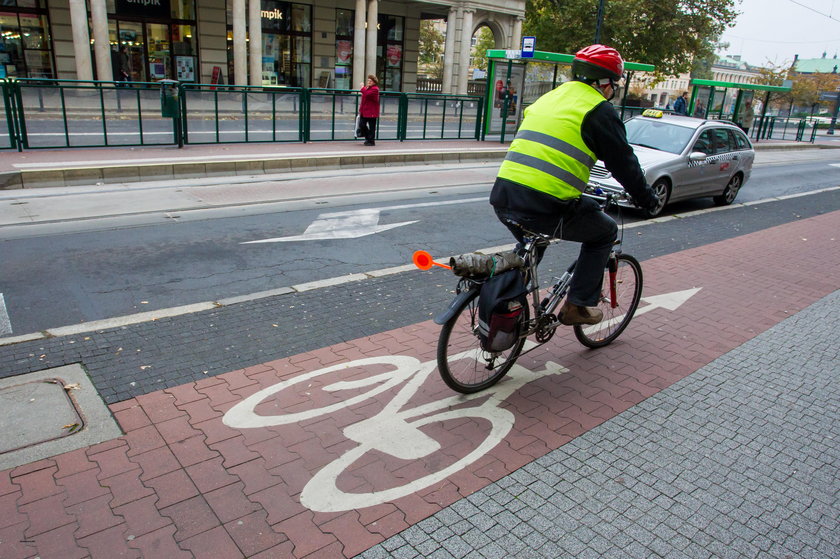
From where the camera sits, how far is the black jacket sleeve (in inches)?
151

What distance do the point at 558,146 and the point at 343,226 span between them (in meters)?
5.07

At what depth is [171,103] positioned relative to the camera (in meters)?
13.7

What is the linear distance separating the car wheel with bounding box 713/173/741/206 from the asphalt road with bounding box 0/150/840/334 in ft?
8.53

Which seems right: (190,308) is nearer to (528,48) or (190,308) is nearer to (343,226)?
(343,226)

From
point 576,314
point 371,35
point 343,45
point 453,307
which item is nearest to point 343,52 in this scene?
point 343,45

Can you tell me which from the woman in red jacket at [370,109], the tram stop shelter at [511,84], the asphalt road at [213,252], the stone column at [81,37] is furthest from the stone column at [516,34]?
the asphalt road at [213,252]

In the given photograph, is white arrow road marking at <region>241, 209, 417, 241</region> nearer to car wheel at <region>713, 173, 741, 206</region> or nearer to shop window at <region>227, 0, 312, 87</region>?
car wheel at <region>713, 173, 741, 206</region>

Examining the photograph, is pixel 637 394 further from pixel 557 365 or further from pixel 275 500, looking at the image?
pixel 275 500

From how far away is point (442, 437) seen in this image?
3.80 metres

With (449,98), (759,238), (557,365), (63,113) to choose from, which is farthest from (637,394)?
(449,98)

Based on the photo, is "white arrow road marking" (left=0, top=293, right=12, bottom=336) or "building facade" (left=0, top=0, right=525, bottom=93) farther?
"building facade" (left=0, top=0, right=525, bottom=93)

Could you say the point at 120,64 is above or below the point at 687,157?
above

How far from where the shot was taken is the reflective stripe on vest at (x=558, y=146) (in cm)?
389

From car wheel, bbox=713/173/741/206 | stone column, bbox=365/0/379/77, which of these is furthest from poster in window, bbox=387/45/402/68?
car wheel, bbox=713/173/741/206
